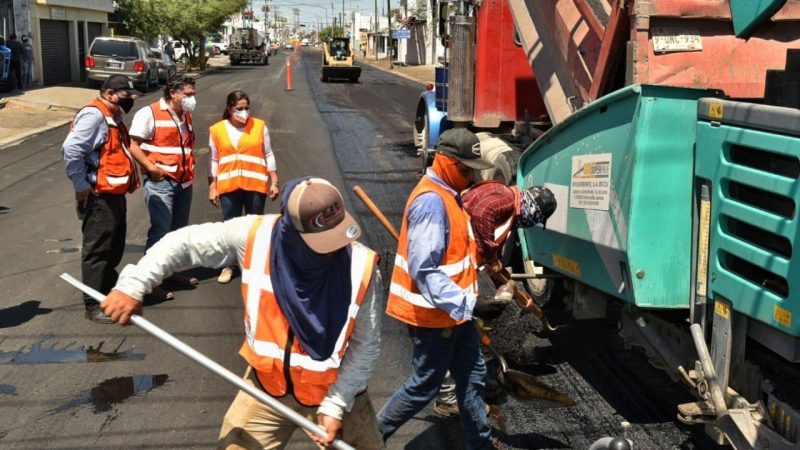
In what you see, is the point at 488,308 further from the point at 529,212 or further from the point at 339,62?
the point at 339,62

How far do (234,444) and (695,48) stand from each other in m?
3.62

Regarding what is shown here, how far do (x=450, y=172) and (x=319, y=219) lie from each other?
133 cm

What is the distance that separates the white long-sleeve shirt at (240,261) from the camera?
115 inches

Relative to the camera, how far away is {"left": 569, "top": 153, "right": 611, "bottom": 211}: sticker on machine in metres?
4.55

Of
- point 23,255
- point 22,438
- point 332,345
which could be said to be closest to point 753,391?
point 332,345

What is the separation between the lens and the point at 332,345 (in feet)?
9.53

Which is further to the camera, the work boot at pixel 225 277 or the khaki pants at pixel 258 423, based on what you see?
the work boot at pixel 225 277

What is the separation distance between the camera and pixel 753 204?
366cm

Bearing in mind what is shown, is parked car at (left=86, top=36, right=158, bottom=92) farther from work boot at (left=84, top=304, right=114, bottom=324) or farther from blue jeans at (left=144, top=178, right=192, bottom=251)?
work boot at (left=84, top=304, right=114, bottom=324)

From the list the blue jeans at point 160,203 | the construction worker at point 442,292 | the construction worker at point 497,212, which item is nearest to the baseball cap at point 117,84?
the blue jeans at point 160,203

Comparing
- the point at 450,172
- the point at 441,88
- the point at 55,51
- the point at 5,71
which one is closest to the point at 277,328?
the point at 450,172

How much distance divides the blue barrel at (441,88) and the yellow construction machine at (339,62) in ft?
82.7

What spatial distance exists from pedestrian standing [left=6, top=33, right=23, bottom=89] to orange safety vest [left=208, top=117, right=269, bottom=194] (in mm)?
19810

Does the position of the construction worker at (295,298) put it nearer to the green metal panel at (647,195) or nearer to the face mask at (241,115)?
the green metal panel at (647,195)
